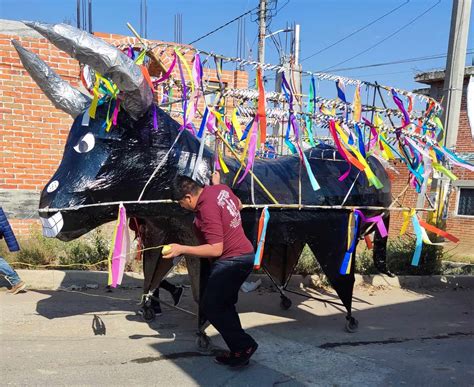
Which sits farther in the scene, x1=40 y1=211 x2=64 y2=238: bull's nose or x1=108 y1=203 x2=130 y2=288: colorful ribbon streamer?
x1=108 y1=203 x2=130 y2=288: colorful ribbon streamer

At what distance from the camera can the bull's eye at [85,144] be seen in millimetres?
3520

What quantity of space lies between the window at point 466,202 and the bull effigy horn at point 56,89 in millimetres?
11716

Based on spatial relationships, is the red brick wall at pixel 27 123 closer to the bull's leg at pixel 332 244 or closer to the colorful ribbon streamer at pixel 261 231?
the colorful ribbon streamer at pixel 261 231

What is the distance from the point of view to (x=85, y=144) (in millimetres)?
3533

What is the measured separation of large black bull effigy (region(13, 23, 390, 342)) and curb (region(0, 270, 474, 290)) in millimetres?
1879

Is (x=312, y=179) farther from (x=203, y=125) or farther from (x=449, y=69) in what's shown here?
(x=449, y=69)

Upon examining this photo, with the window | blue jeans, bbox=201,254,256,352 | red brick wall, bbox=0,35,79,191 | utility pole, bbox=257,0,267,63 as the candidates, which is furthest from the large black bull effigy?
utility pole, bbox=257,0,267,63

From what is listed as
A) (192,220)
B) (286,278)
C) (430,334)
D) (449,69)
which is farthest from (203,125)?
(449,69)

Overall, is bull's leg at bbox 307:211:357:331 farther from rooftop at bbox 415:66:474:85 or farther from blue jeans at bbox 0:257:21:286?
rooftop at bbox 415:66:474:85

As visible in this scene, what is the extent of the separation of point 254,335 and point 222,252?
1.44 metres

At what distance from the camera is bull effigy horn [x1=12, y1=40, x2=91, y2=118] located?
3582mm

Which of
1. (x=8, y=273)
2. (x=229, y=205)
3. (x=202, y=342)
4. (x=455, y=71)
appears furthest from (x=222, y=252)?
(x=455, y=71)

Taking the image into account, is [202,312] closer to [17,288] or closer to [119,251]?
[119,251]

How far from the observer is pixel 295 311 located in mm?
5398
